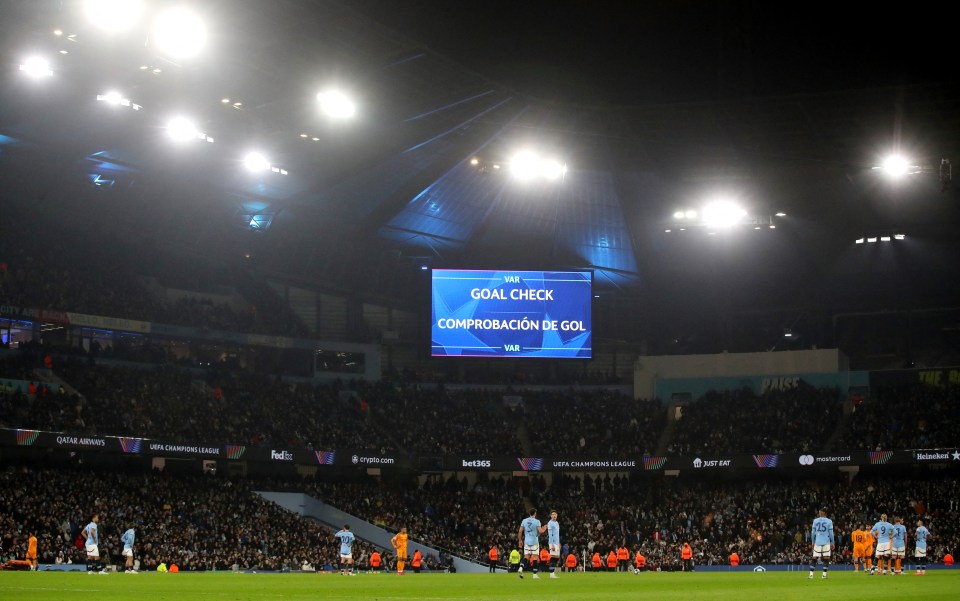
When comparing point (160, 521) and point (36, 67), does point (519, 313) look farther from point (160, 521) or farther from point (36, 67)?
point (36, 67)

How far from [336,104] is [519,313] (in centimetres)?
1955

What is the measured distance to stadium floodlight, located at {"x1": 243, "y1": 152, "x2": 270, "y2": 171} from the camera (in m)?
44.0

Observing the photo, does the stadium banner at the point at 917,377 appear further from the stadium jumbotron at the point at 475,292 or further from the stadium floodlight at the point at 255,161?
the stadium floodlight at the point at 255,161

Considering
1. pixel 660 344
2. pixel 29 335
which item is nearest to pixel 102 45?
pixel 29 335

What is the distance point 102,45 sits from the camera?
32781mm

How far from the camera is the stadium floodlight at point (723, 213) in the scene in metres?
51.0

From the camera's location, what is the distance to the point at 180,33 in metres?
31.4

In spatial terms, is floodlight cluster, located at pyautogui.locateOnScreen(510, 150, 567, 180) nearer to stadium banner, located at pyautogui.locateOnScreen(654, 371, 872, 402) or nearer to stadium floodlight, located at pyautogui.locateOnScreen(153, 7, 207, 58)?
stadium floodlight, located at pyautogui.locateOnScreen(153, 7, 207, 58)

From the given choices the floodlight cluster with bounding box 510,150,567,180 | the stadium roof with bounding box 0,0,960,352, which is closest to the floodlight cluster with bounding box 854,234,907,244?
the stadium roof with bounding box 0,0,960,352

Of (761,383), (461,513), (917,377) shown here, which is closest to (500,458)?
(461,513)

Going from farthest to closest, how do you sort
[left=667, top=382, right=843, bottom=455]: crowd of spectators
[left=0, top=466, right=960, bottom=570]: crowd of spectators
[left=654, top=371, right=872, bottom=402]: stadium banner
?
[left=654, top=371, right=872, bottom=402]: stadium banner → [left=667, top=382, right=843, bottom=455]: crowd of spectators → [left=0, top=466, right=960, bottom=570]: crowd of spectators

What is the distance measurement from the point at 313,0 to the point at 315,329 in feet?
110

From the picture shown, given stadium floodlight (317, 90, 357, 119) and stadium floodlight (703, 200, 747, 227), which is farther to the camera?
stadium floodlight (703, 200, 747, 227)

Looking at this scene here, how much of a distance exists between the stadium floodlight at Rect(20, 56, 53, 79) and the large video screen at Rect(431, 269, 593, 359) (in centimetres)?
2332
